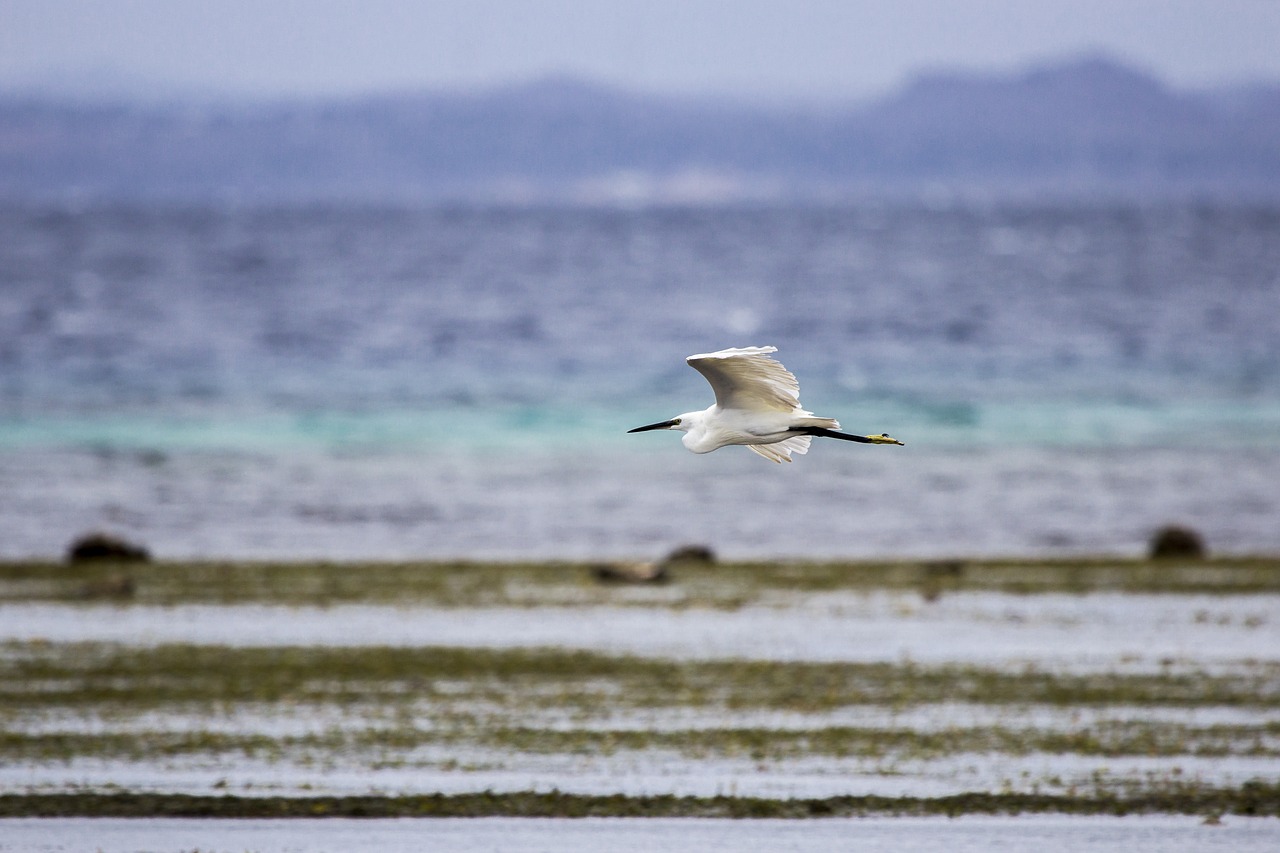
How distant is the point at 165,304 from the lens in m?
64.6

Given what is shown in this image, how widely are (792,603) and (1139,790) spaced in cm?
753

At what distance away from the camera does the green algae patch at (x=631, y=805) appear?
10844 millimetres

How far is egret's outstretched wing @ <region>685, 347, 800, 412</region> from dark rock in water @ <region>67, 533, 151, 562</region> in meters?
15.0

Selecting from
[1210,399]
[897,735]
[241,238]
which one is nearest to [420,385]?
[1210,399]

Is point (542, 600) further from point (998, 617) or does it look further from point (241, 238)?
point (241, 238)

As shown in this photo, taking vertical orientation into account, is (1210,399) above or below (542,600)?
above

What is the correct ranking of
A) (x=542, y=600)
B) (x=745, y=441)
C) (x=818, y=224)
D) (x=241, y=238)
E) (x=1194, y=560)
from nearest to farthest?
(x=745, y=441), (x=542, y=600), (x=1194, y=560), (x=241, y=238), (x=818, y=224)

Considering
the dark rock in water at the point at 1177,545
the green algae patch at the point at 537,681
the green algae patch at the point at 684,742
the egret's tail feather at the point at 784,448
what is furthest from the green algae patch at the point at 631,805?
the dark rock in water at the point at 1177,545

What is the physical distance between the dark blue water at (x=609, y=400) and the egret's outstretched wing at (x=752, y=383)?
50.2ft

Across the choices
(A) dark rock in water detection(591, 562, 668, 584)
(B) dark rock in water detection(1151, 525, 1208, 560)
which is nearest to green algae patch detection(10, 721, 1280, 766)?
(A) dark rock in water detection(591, 562, 668, 584)

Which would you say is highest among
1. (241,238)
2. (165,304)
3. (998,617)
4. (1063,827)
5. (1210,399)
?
(241,238)

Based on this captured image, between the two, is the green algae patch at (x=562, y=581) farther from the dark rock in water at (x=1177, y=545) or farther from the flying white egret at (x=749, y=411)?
the flying white egret at (x=749, y=411)

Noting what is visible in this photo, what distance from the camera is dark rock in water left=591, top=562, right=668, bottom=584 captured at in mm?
20016

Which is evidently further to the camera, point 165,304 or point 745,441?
point 165,304
